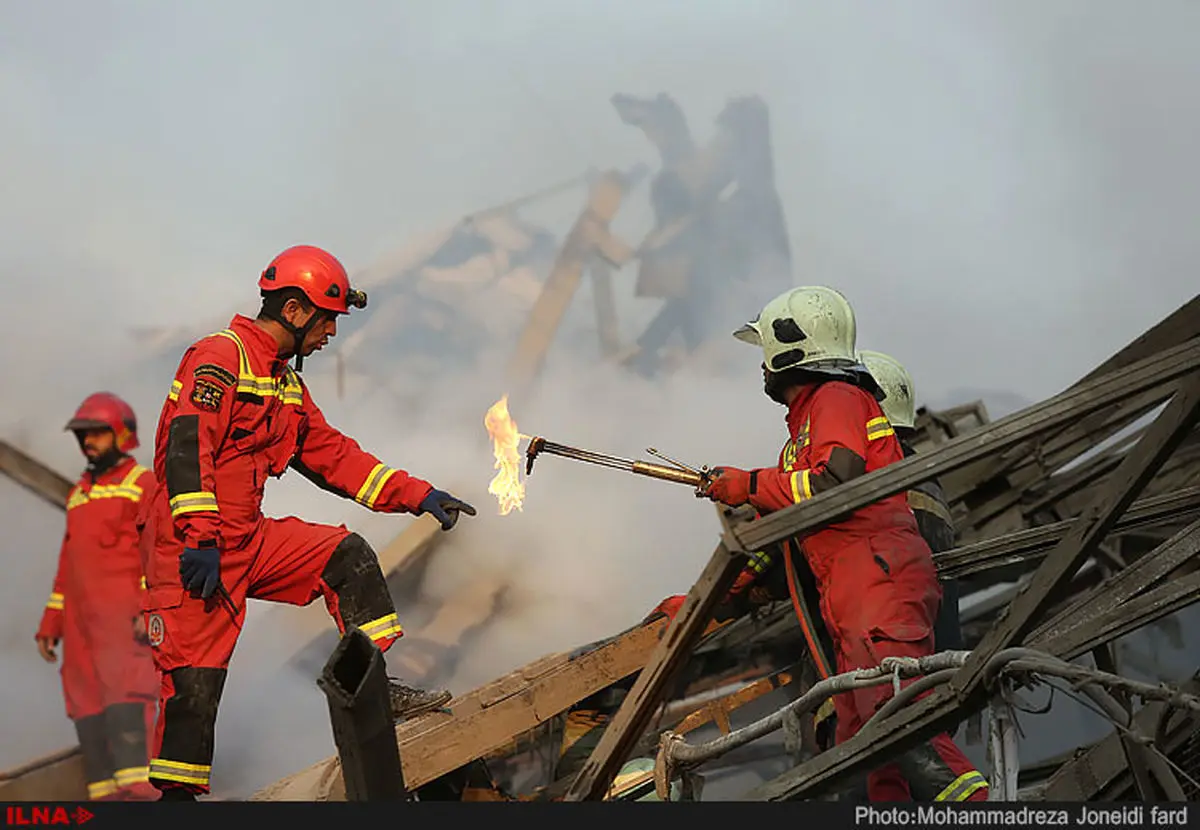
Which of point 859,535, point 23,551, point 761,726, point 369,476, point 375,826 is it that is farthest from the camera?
point 23,551

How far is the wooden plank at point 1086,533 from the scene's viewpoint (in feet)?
10.3

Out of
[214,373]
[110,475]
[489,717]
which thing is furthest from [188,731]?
[110,475]

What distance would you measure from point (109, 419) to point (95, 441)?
0.11m

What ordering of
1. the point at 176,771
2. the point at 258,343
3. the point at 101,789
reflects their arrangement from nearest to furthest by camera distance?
1. the point at 176,771
2. the point at 258,343
3. the point at 101,789

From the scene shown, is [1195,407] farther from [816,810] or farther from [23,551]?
[23,551]

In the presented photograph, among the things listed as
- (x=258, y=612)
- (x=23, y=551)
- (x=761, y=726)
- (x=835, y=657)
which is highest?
(x=23, y=551)

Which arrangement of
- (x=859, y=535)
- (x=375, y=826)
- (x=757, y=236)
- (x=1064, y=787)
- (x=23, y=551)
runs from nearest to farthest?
(x=375, y=826) < (x=1064, y=787) < (x=859, y=535) < (x=23, y=551) < (x=757, y=236)

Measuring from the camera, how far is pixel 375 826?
287cm

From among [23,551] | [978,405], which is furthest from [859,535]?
[23,551]

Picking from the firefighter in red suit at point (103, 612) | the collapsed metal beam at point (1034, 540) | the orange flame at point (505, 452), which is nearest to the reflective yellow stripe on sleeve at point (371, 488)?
the orange flame at point (505, 452)

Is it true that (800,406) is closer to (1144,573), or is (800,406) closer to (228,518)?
(1144,573)

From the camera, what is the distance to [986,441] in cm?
328

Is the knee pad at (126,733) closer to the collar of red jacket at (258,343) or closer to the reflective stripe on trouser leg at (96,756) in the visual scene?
the reflective stripe on trouser leg at (96,756)

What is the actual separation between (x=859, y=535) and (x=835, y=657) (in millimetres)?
418
